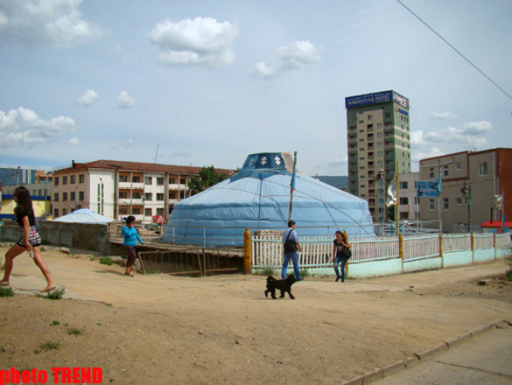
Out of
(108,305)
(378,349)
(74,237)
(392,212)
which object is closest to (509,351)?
(378,349)

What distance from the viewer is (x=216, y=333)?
5152 mm

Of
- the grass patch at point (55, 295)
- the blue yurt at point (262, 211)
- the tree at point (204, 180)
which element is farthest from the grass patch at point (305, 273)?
the tree at point (204, 180)

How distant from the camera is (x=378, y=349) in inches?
214

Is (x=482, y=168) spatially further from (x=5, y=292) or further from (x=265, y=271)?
(x=5, y=292)

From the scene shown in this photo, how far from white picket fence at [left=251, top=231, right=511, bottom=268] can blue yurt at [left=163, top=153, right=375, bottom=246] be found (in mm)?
3923

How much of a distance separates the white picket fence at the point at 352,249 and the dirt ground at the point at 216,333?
164 inches

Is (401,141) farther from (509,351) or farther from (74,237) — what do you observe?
(509,351)

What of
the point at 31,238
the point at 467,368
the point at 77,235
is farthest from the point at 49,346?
the point at 77,235

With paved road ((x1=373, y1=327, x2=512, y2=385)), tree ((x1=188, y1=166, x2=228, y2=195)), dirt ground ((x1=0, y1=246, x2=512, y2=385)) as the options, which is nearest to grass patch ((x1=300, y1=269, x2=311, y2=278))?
dirt ground ((x1=0, y1=246, x2=512, y2=385))

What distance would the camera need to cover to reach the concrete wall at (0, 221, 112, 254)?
24.0 metres

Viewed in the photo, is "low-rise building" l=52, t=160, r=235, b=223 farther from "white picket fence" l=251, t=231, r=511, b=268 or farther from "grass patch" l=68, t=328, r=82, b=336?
"grass patch" l=68, t=328, r=82, b=336

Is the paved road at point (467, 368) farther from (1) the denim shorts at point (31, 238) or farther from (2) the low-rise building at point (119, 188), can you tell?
(2) the low-rise building at point (119, 188)

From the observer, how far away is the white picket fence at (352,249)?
42.8 ft

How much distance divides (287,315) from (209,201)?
1746 cm
